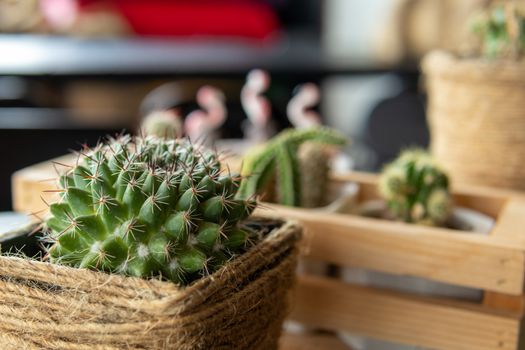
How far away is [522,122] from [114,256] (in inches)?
33.5

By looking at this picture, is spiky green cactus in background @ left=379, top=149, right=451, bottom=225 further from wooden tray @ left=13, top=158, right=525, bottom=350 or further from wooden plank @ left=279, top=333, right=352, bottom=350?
wooden plank @ left=279, top=333, right=352, bottom=350

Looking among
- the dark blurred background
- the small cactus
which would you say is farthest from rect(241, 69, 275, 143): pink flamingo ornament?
the dark blurred background

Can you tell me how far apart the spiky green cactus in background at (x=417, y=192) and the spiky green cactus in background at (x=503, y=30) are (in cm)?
33

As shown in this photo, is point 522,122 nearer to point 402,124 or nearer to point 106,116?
point 402,124

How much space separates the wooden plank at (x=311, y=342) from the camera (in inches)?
37.0

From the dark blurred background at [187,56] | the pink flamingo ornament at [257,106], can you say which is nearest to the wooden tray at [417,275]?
the pink flamingo ornament at [257,106]

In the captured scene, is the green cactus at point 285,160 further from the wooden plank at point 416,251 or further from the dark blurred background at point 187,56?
the dark blurred background at point 187,56

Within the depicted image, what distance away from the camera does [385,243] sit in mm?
867

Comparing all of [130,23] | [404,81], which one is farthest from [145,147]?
[130,23]

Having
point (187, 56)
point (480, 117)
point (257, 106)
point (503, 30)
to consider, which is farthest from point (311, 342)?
point (187, 56)

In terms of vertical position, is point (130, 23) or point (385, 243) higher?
point (130, 23)

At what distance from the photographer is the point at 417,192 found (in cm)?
100

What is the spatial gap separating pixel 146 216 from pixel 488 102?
787mm

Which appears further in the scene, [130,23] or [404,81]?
[130,23]
